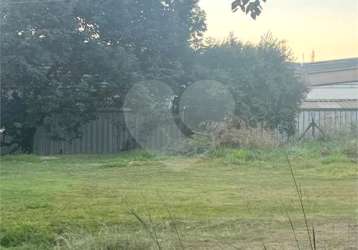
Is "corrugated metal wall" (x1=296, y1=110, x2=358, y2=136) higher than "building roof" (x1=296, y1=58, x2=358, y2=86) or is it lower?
lower

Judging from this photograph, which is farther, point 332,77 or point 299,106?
point 332,77

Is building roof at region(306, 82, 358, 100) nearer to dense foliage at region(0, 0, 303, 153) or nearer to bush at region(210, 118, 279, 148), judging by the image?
dense foliage at region(0, 0, 303, 153)

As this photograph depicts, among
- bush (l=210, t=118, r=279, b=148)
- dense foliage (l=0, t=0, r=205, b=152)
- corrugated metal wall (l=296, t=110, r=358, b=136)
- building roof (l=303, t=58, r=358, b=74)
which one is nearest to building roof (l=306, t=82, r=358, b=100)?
building roof (l=303, t=58, r=358, b=74)

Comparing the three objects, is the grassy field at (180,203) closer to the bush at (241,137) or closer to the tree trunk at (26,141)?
the bush at (241,137)

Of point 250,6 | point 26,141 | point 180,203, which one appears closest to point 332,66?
point 26,141

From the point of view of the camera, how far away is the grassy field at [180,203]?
Answer: 5.23m

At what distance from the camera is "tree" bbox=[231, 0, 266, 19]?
10.4 feet

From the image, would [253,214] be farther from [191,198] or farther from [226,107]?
[226,107]

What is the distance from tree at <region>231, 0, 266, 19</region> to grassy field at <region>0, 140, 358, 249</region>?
125 centimetres

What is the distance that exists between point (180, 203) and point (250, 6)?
4.73 meters

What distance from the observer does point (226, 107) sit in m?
19.1

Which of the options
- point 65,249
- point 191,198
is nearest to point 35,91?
point 191,198

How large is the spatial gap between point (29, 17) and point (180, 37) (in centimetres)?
462

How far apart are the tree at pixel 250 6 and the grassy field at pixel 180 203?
1252 mm
